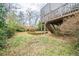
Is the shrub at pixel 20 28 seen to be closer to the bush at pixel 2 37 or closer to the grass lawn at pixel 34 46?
the grass lawn at pixel 34 46

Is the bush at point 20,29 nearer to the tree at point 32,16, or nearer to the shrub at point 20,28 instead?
the shrub at point 20,28

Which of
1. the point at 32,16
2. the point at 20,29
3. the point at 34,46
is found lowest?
the point at 34,46

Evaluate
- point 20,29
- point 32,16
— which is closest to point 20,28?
point 20,29

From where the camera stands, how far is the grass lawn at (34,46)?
2738mm

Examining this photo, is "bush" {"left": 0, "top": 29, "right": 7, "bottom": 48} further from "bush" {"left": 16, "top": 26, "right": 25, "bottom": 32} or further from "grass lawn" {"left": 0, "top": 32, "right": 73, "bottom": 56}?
"bush" {"left": 16, "top": 26, "right": 25, "bottom": 32}

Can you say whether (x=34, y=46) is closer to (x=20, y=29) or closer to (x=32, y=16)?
(x=20, y=29)

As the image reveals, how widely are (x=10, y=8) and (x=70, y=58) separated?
1.05 m

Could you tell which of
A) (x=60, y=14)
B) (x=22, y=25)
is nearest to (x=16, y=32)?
(x=22, y=25)

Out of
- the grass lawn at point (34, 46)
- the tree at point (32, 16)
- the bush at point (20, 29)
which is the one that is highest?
the tree at point (32, 16)

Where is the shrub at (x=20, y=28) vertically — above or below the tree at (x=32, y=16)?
below

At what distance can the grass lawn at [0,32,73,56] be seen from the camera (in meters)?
2.74

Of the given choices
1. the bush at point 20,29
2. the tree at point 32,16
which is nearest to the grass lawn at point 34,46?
the bush at point 20,29

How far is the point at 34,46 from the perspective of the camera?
2.74 meters

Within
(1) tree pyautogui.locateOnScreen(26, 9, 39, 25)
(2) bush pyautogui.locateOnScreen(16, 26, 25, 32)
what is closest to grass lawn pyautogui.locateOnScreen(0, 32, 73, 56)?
(2) bush pyautogui.locateOnScreen(16, 26, 25, 32)
